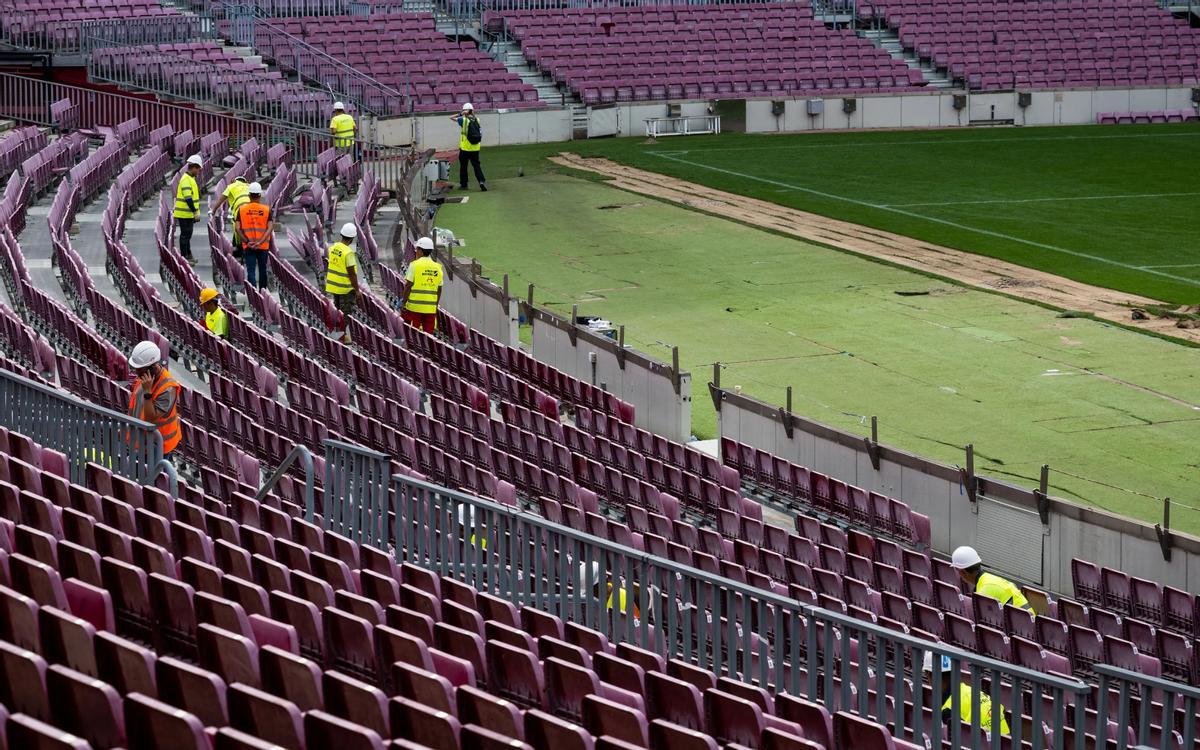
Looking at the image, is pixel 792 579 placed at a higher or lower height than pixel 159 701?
lower

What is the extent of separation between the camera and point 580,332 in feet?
66.4

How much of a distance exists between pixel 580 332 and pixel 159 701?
1401 cm

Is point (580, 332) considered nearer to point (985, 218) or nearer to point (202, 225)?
point (202, 225)

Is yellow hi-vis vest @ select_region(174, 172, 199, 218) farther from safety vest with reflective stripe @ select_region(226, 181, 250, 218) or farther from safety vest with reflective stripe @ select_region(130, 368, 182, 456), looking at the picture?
safety vest with reflective stripe @ select_region(130, 368, 182, 456)

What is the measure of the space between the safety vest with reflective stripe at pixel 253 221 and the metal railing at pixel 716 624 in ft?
37.2

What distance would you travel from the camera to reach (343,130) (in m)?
35.0

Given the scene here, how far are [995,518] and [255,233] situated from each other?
11.4 meters

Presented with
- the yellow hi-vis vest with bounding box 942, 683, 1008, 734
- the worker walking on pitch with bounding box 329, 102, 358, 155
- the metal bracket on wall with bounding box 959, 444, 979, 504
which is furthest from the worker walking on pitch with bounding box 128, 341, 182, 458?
the worker walking on pitch with bounding box 329, 102, 358, 155

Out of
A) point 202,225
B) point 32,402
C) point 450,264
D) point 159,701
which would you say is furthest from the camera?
point 202,225

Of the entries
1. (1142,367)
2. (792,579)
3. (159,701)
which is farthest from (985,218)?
(159,701)

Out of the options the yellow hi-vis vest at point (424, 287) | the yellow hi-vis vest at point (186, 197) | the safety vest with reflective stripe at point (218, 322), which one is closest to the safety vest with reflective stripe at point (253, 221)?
the yellow hi-vis vest at point (186, 197)

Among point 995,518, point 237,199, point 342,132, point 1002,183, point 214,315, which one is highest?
point 342,132

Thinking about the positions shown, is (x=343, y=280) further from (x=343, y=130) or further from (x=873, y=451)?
(x=343, y=130)

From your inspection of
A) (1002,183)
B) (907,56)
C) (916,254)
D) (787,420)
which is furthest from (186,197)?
(907,56)
